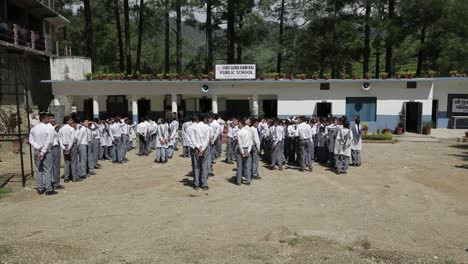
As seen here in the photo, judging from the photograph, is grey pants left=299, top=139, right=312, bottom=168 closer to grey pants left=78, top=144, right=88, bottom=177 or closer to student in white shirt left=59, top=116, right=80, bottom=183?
grey pants left=78, top=144, right=88, bottom=177

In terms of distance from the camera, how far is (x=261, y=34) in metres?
31.3

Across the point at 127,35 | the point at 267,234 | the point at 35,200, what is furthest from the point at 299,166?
the point at 127,35

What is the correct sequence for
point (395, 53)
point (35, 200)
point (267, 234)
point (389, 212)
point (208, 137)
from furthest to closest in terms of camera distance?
point (395, 53)
point (208, 137)
point (35, 200)
point (389, 212)
point (267, 234)

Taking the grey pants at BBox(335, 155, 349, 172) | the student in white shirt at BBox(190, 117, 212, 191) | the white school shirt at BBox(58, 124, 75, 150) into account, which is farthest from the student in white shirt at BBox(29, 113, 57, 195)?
the grey pants at BBox(335, 155, 349, 172)

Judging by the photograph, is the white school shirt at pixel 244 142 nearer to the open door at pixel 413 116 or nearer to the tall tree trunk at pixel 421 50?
the open door at pixel 413 116

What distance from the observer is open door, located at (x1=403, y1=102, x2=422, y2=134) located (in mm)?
22391

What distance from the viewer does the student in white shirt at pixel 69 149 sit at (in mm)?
10492

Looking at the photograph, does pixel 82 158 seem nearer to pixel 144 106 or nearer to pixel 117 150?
pixel 117 150

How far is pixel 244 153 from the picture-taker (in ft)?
34.3

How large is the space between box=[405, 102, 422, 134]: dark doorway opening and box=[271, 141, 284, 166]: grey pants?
495 inches

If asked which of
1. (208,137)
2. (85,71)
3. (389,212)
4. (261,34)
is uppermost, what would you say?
(261,34)

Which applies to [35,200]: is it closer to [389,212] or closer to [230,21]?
[389,212]

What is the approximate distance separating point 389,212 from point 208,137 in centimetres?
425

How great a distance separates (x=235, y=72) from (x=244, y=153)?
12316mm
